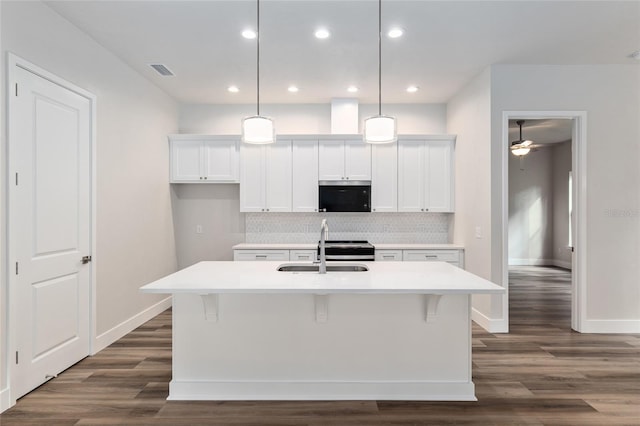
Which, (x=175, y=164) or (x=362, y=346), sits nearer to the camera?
(x=362, y=346)

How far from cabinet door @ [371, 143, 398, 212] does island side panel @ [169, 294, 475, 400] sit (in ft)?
8.53

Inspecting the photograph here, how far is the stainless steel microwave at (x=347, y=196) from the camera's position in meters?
5.04

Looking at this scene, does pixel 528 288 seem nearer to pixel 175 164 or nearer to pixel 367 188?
pixel 367 188

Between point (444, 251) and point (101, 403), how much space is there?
3.91 m

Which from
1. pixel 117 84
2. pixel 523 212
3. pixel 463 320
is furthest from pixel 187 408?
pixel 523 212

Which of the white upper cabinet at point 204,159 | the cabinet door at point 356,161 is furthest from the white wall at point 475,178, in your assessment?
the white upper cabinet at point 204,159

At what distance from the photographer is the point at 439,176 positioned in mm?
5066

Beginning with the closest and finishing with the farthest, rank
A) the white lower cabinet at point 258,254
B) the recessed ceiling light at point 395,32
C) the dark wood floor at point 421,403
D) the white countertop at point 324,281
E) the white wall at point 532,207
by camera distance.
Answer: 1. the white countertop at point 324,281
2. the dark wood floor at point 421,403
3. the recessed ceiling light at point 395,32
4. the white lower cabinet at point 258,254
5. the white wall at point 532,207

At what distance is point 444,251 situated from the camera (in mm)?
4766

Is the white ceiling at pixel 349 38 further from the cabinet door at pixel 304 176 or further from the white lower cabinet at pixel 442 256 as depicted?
the white lower cabinet at pixel 442 256

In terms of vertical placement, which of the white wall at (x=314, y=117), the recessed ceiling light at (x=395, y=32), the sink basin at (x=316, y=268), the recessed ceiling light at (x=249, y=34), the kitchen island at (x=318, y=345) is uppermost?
the recessed ceiling light at (x=249, y=34)

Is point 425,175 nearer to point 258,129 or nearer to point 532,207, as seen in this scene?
point 258,129

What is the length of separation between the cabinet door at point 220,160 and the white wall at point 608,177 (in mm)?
3282

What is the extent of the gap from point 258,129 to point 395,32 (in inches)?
64.4
